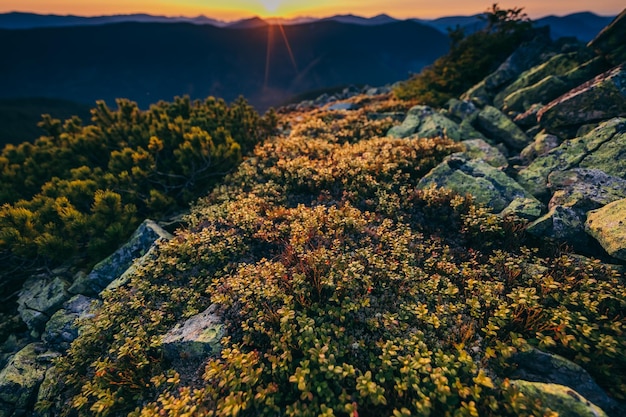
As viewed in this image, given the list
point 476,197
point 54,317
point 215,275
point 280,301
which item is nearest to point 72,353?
point 54,317

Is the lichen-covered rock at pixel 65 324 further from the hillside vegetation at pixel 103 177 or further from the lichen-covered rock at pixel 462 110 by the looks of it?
the lichen-covered rock at pixel 462 110

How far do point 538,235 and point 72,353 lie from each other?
447 inches

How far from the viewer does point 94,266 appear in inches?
360

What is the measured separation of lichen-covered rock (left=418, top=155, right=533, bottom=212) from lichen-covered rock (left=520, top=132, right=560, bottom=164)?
2.47 m

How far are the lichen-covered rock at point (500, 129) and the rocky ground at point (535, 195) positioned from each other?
0.05 meters

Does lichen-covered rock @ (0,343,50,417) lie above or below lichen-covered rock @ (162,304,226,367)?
below

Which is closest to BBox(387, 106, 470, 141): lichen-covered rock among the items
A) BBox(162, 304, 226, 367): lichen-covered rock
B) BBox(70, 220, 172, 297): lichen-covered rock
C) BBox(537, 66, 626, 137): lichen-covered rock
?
BBox(537, 66, 626, 137): lichen-covered rock

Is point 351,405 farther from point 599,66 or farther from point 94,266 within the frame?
point 599,66

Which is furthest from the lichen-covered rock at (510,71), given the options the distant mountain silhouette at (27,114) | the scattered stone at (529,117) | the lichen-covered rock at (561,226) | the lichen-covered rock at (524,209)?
the distant mountain silhouette at (27,114)

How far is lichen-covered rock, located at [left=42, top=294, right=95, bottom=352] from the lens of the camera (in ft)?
23.6

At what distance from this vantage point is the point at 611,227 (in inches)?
247

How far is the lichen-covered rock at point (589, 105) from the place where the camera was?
976cm

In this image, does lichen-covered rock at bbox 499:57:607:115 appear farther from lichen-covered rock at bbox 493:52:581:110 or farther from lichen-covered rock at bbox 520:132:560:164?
lichen-covered rock at bbox 520:132:560:164

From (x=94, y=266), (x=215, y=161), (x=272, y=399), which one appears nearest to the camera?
(x=272, y=399)
